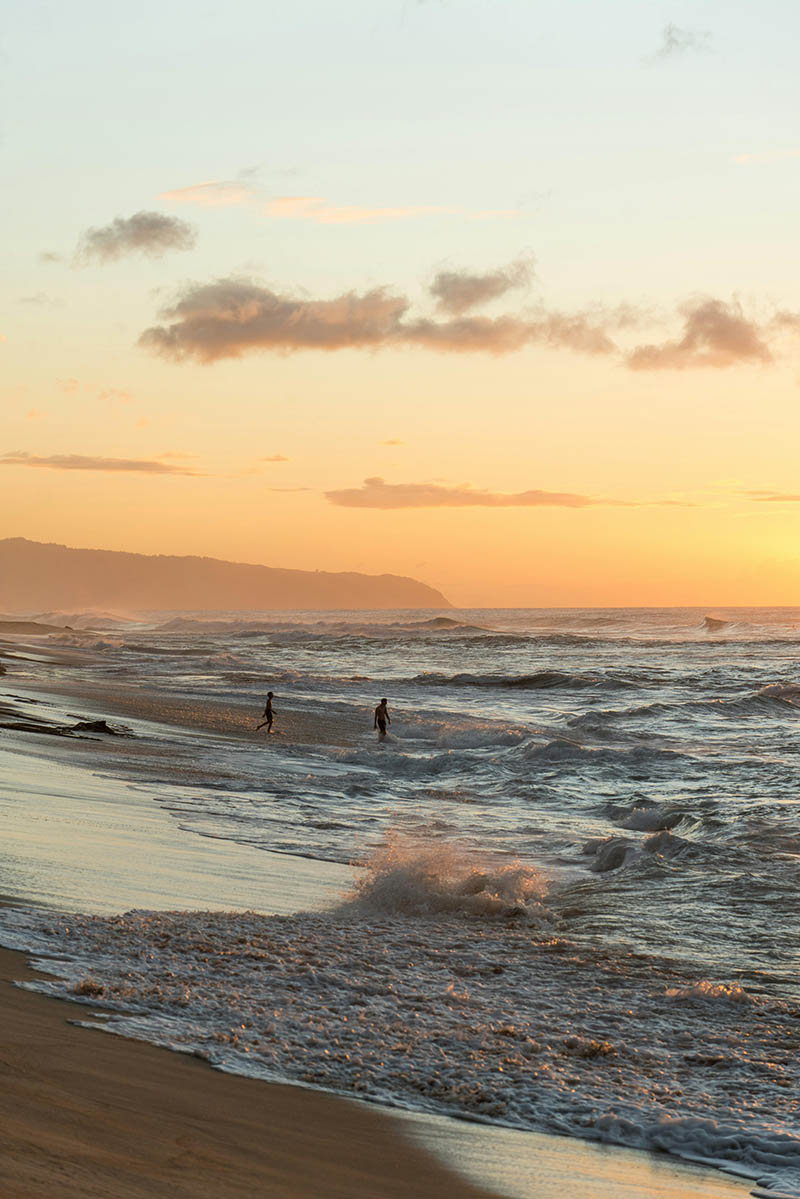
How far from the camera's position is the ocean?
5.95 metres

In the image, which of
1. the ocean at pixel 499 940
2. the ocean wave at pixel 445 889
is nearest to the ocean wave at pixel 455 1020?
the ocean at pixel 499 940

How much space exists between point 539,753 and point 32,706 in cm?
1217

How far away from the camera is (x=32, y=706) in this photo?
1062 inches

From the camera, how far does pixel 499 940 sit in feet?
30.6

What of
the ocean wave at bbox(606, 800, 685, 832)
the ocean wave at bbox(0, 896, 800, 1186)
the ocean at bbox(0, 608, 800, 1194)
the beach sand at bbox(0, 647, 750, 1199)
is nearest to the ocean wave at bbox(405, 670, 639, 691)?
the ocean at bbox(0, 608, 800, 1194)

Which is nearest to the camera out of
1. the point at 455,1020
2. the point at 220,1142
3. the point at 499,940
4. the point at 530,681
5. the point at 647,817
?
the point at 220,1142

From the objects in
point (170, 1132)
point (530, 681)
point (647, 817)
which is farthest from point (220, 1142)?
point (530, 681)

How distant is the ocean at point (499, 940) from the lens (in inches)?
234

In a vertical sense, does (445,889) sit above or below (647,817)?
above

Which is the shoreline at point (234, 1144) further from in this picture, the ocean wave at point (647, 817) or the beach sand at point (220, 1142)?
the ocean wave at point (647, 817)

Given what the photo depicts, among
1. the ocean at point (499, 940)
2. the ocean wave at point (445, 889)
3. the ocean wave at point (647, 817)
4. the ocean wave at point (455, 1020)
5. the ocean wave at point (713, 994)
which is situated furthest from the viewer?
the ocean wave at point (647, 817)

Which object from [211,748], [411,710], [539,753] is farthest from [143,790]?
[411,710]

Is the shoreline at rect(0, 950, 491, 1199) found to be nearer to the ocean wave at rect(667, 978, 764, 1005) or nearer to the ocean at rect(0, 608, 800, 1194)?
the ocean at rect(0, 608, 800, 1194)

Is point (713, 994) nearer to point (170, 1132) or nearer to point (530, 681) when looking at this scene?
point (170, 1132)
